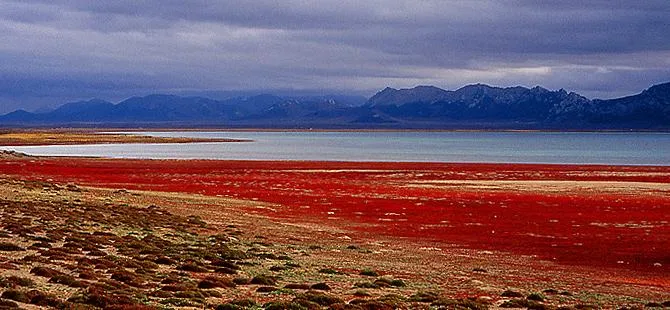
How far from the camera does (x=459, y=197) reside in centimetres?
5659

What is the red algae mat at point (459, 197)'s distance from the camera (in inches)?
1363

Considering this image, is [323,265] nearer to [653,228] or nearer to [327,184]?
[653,228]

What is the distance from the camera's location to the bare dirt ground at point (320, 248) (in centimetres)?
1981

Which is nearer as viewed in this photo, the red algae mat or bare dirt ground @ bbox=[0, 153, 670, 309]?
bare dirt ground @ bbox=[0, 153, 670, 309]

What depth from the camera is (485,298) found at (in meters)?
21.2

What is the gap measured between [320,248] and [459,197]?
2698 centimetres

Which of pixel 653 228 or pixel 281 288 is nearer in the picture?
pixel 281 288

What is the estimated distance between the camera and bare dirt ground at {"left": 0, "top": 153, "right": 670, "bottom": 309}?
1981cm

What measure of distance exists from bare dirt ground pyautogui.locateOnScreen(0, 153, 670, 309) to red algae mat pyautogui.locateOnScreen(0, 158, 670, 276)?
0.22 meters

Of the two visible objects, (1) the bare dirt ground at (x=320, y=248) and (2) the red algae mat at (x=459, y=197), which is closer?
(1) the bare dirt ground at (x=320, y=248)

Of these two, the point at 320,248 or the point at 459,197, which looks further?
the point at 459,197

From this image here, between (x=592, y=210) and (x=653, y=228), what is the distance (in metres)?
8.88

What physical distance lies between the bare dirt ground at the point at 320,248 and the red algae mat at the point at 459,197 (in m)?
0.22

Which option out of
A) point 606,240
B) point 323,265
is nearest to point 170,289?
point 323,265
